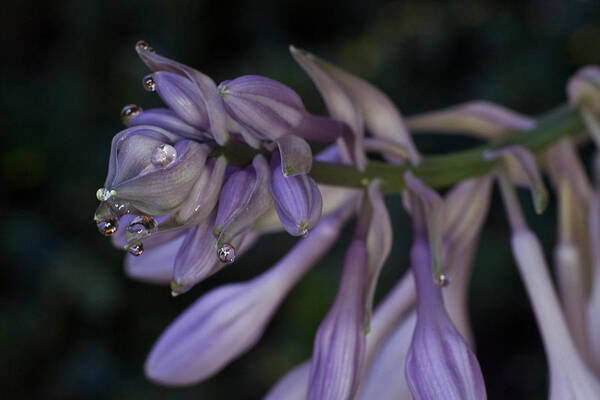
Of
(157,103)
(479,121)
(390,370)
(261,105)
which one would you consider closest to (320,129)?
(261,105)

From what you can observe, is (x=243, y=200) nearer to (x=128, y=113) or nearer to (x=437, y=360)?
(x=128, y=113)

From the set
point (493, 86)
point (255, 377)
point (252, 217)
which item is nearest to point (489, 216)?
point (493, 86)

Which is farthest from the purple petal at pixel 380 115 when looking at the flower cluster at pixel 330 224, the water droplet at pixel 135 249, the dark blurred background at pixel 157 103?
the dark blurred background at pixel 157 103

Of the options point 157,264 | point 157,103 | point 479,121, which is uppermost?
point 157,103

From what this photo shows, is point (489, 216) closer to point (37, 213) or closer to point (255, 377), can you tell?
point (255, 377)

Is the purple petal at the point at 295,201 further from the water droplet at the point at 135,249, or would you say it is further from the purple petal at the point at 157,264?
the purple petal at the point at 157,264

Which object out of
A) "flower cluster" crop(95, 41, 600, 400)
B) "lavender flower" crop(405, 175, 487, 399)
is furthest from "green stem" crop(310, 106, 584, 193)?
"lavender flower" crop(405, 175, 487, 399)
